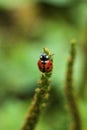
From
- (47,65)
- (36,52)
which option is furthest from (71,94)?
(36,52)

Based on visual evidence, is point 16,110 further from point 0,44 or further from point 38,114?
point 38,114

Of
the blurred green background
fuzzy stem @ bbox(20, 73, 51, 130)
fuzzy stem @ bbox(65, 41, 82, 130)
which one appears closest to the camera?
fuzzy stem @ bbox(20, 73, 51, 130)

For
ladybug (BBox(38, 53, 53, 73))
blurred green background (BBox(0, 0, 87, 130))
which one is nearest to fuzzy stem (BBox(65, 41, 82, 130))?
ladybug (BBox(38, 53, 53, 73))

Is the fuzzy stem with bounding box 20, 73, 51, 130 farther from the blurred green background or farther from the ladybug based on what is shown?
the blurred green background

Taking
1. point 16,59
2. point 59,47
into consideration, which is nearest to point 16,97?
point 16,59

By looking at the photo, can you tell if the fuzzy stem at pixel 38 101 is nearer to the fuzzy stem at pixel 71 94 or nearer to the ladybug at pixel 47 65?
the ladybug at pixel 47 65

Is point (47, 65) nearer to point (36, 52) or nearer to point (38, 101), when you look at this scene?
point (38, 101)
